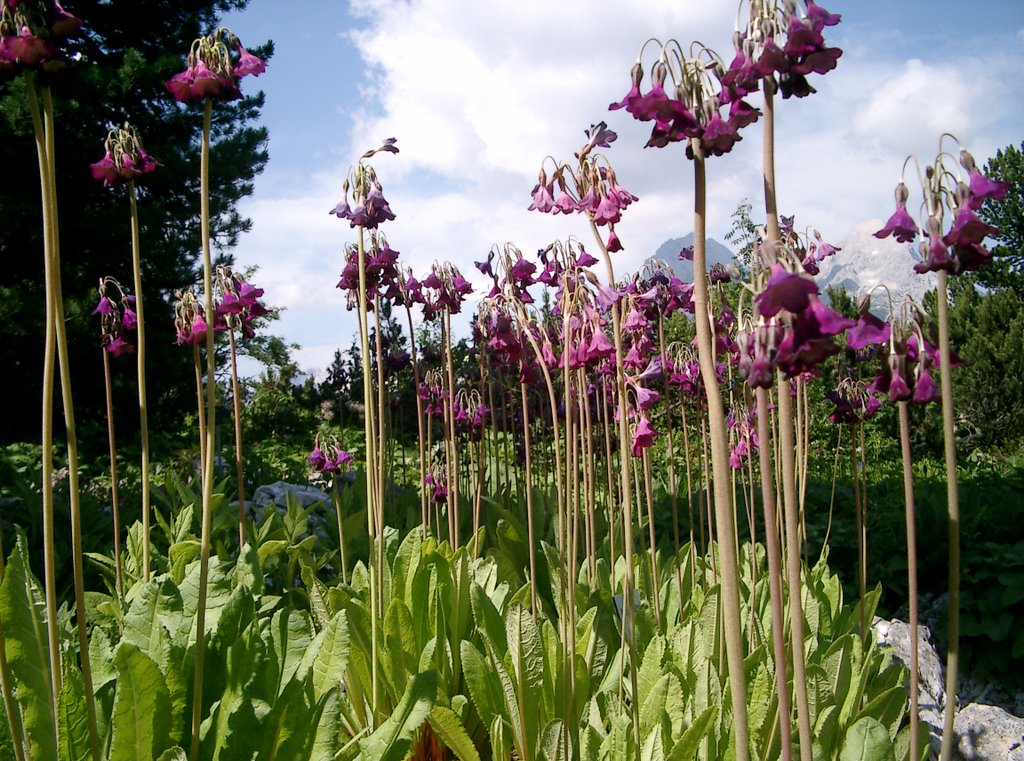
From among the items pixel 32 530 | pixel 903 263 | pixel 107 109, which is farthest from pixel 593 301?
pixel 903 263

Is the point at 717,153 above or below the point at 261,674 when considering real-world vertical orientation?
above

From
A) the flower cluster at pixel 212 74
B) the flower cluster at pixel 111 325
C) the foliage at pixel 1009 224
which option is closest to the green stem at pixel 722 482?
the flower cluster at pixel 212 74

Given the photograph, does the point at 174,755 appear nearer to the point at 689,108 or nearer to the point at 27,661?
the point at 27,661

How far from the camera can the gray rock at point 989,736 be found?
2434 millimetres

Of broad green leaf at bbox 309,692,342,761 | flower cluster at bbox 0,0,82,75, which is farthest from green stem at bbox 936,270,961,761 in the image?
flower cluster at bbox 0,0,82,75

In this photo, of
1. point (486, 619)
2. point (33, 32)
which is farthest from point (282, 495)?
point (33, 32)

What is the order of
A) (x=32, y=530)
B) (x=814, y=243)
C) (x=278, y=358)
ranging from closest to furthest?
(x=814, y=243)
(x=32, y=530)
(x=278, y=358)

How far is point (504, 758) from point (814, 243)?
243cm

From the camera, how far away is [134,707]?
164cm

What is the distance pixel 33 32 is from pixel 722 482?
4.74 feet

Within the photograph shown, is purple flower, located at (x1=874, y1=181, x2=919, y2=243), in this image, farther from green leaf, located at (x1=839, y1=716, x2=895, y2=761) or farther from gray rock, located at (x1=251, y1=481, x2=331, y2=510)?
gray rock, located at (x1=251, y1=481, x2=331, y2=510)

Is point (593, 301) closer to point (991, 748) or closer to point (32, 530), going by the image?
point (991, 748)

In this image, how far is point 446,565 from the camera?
2.56 metres

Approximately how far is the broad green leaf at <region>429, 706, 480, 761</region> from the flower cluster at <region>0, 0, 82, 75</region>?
5.60ft
